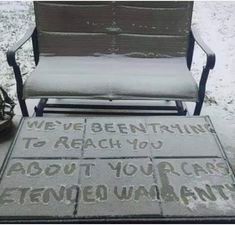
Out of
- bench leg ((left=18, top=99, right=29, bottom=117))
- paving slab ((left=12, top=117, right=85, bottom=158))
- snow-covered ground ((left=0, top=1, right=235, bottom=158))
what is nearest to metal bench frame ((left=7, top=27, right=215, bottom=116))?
bench leg ((left=18, top=99, right=29, bottom=117))

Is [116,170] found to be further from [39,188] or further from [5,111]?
[5,111]

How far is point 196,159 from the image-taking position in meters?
1.68

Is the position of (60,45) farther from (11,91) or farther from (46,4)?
(11,91)

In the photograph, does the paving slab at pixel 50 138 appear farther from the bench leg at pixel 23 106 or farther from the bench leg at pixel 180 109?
the bench leg at pixel 180 109

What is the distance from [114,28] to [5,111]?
896 millimetres

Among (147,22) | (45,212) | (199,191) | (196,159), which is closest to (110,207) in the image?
(45,212)

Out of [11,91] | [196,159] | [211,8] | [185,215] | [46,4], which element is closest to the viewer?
[185,215]

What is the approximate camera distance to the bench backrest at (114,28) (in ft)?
8.46

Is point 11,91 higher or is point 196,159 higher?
point 196,159

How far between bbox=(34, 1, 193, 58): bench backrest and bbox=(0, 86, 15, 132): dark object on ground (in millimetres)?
427

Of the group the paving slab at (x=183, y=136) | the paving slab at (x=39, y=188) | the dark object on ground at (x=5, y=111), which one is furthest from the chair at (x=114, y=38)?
the paving slab at (x=39, y=188)

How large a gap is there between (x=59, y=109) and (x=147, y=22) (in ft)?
2.72

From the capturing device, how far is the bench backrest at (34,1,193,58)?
258 cm

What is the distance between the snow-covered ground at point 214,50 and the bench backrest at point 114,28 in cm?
50
